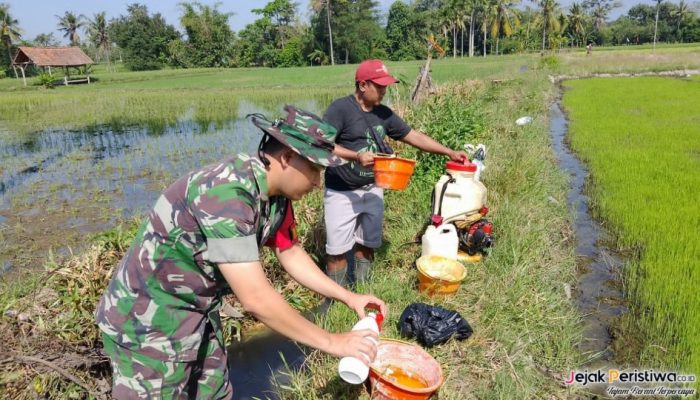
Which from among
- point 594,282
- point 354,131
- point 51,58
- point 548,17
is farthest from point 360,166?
point 548,17

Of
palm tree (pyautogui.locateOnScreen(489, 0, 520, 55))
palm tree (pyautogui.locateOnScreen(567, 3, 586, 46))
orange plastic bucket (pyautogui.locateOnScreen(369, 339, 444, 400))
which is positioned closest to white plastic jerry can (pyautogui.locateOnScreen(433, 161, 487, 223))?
orange plastic bucket (pyautogui.locateOnScreen(369, 339, 444, 400))

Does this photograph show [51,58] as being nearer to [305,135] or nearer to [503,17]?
[305,135]

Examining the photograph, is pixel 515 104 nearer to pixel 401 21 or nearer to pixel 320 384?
pixel 320 384

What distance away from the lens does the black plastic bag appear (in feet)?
8.37

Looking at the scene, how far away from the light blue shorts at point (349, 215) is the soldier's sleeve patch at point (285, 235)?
1478mm

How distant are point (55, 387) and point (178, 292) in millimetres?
1523

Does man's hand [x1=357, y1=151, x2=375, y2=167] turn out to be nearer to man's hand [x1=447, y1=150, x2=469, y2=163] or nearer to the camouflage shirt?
man's hand [x1=447, y1=150, x2=469, y2=163]

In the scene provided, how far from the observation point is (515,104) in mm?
12047

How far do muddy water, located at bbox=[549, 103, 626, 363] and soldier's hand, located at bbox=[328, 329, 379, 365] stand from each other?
72.5 inches

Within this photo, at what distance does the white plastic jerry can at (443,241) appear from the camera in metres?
3.33

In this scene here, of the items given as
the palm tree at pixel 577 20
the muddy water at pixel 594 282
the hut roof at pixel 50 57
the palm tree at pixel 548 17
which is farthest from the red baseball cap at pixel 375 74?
the palm tree at pixel 577 20

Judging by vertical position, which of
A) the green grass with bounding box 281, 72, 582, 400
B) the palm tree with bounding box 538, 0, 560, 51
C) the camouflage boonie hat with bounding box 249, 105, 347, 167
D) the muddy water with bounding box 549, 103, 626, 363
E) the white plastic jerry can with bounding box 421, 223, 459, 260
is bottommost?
the muddy water with bounding box 549, 103, 626, 363

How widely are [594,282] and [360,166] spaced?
2142 mm

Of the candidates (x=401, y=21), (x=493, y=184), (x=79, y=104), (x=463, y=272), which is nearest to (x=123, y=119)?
(x=79, y=104)
